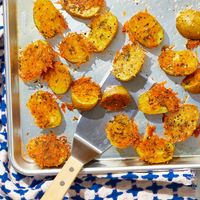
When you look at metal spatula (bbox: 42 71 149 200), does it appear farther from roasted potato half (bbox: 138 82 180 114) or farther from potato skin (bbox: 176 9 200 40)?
potato skin (bbox: 176 9 200 40)

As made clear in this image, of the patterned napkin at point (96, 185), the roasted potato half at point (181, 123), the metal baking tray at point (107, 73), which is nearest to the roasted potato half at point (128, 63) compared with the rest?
the metal baking tray at point (107, 73)

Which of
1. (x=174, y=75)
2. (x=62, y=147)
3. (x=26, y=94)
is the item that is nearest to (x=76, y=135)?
(x=62, y=147)

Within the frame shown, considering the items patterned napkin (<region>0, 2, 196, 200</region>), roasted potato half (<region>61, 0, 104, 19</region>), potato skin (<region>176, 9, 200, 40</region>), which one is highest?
roasted potato half (<region>61, 0, 104, 19</region>)

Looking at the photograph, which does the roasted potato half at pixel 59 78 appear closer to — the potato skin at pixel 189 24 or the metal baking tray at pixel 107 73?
the metal baking tray at pixel 107 73

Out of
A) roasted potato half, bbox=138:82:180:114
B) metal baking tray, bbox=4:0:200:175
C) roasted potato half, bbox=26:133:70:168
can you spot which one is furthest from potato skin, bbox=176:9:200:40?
roasted potato half, bbox=26:133:70:168

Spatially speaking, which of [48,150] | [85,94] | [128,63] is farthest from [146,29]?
[48,150]

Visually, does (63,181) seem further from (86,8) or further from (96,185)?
(86,8)

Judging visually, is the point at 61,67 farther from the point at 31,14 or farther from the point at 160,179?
the point at 160,179
